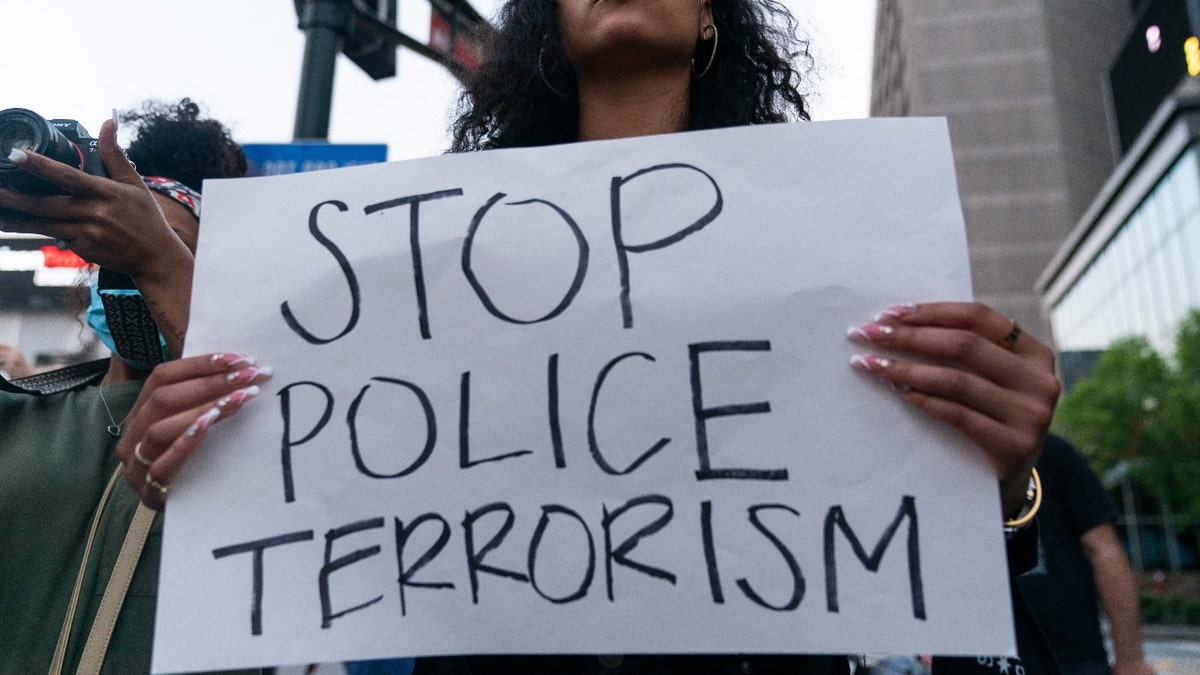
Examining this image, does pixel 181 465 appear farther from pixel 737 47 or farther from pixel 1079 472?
pixel 1079 472

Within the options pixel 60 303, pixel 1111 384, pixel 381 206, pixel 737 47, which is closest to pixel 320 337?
pixel 381 206

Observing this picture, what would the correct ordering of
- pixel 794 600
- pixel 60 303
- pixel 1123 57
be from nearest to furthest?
1. pixel 794 600
2. pixel 60 303
3. pixel 1123 57

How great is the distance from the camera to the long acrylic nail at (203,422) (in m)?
1.13

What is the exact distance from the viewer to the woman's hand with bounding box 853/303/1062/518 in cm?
102

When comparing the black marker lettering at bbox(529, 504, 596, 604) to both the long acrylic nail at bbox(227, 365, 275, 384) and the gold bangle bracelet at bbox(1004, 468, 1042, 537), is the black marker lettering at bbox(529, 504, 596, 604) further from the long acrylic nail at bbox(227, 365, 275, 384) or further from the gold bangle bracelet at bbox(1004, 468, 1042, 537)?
the gold bangle bracelet at bbox(1004, 468, 1042, 537)

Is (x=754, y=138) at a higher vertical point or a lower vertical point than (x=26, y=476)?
higher

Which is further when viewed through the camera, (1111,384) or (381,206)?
(1111,384)

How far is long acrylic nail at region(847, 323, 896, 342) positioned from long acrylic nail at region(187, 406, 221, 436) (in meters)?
0.82

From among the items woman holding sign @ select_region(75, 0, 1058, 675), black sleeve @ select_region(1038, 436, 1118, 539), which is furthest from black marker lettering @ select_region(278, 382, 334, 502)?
black sleeve @ select_region(1038, 436, 1118, 539)

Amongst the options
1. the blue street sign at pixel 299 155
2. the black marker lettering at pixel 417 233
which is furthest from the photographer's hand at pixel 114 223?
the blue street sign at pixel 299 155

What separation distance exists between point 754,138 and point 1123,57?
42531 millimetres

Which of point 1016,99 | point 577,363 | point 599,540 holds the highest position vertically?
point 1016,99

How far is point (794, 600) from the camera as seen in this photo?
1055 millimetres

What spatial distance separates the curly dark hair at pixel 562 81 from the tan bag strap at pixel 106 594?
0.88m
